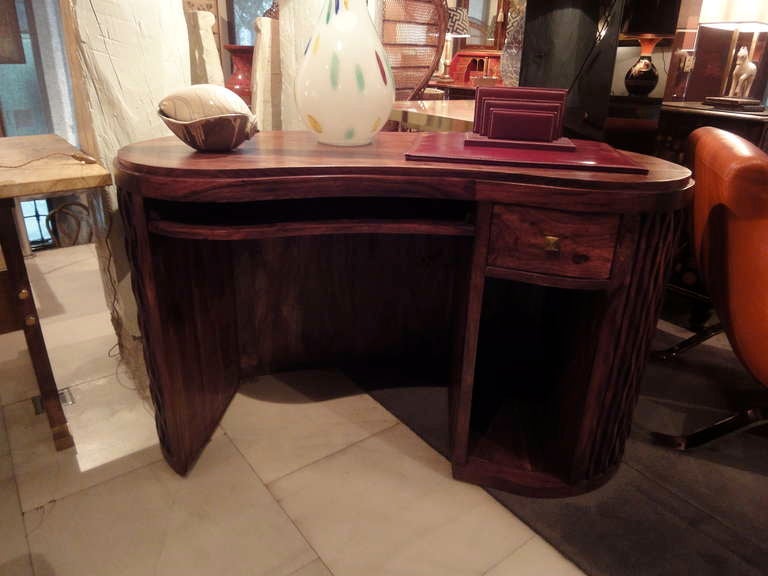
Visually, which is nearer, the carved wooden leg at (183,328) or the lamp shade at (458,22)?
the carved wooden leg at (183,328)

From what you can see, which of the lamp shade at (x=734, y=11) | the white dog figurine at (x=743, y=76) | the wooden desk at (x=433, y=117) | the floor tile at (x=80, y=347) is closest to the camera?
the wooden desk at (x=433, y=117)

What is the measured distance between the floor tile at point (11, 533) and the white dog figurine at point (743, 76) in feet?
9.90

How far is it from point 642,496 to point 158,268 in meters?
1.22

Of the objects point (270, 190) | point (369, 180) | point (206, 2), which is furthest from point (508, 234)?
point (206, 2)

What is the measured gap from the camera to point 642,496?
1284mm

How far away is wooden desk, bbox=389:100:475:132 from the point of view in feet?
5.40

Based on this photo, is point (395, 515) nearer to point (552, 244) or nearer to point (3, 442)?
point (552, 244)

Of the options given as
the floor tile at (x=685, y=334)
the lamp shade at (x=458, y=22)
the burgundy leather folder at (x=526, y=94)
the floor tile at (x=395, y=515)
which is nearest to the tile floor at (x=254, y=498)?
the floor tile at (x=395, y=515)

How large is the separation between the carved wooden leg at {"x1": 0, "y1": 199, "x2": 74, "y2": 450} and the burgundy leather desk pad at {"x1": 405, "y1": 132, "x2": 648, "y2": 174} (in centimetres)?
94

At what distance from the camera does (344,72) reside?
1143mm

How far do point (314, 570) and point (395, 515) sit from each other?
22cm

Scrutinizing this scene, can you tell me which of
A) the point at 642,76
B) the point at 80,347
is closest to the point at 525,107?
the point at 642,76

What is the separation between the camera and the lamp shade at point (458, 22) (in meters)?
4.23

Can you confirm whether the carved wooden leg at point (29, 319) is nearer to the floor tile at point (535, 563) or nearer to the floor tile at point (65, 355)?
the floor tile at point (65, 355)
